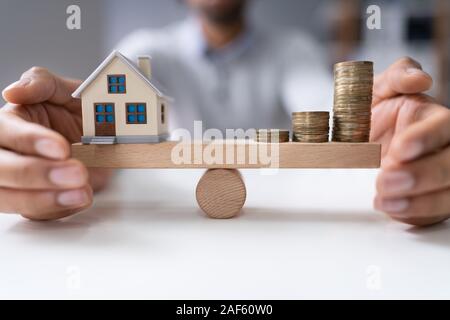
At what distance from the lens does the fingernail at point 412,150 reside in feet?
2.49

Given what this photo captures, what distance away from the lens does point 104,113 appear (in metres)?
0.97

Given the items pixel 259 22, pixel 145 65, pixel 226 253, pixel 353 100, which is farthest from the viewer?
pixel 259 22

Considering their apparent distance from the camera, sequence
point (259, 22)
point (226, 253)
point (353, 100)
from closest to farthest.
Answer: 1. point (226, 253)
2. point (353, 100)
3. point (259, 22)

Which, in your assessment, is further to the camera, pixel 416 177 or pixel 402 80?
pixel 402 80

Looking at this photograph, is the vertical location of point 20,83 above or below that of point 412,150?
above

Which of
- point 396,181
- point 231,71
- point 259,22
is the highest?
point 259,22

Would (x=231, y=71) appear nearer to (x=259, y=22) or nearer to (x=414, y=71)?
(x=259, y=22)

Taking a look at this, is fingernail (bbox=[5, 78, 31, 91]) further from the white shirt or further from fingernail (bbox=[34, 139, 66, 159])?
the white shirt

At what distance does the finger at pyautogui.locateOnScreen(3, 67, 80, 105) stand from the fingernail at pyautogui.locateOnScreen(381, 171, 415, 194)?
2.94ft

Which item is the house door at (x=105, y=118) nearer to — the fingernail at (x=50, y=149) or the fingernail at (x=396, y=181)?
the fingernail at (x=50, y=149)

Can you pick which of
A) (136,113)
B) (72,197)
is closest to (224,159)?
(136,113)

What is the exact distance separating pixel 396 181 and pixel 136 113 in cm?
65

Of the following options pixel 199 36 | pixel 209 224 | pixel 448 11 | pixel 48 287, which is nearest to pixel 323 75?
pixel 199 36

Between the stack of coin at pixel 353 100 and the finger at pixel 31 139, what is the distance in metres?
0.66
